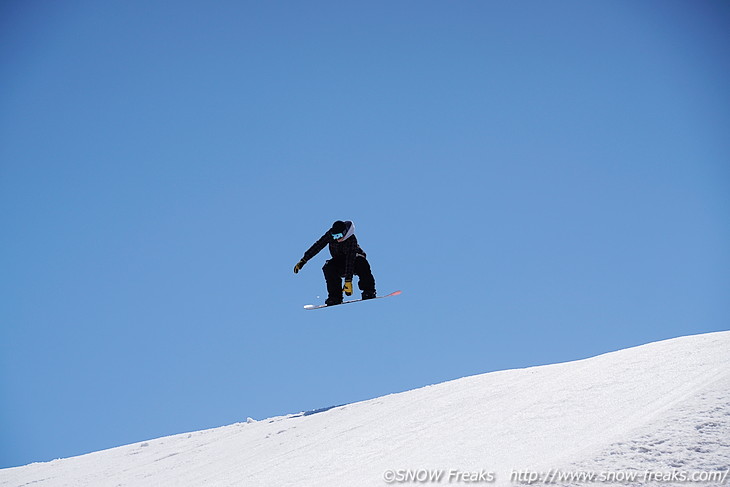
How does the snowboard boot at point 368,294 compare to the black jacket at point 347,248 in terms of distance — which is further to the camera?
the snowboard boot at point 368,294

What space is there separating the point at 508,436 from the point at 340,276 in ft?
22.7

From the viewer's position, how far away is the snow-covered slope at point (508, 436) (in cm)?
600

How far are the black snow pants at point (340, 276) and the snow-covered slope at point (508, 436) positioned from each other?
2341mm

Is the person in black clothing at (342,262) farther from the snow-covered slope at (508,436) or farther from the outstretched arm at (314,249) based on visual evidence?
the snow-covered slope at (508,436)

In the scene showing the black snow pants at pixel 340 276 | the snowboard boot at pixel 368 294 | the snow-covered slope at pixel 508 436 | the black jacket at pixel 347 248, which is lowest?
the snow-covered slope at pixel 508 436

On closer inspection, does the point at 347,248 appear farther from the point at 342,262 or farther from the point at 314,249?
the point at 314,249

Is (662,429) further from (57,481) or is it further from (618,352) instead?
(57,481)

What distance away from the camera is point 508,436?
→ 764 centimetres

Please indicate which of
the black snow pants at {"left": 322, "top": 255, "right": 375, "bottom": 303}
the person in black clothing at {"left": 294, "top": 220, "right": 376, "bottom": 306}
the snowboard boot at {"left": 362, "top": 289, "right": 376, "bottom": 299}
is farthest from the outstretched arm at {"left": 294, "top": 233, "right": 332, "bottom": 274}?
the snowboard boot at {"left": 362, "top": 289, "right": 376, "bottom": 299}

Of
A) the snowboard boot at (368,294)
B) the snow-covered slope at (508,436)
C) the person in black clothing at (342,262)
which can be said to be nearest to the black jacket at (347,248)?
the person in black clothing at (342,262)

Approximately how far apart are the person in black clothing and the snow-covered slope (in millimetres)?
2381

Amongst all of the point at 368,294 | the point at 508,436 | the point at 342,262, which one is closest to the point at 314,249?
the point at 342,262

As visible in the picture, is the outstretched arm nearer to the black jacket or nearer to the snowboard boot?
the black jacket

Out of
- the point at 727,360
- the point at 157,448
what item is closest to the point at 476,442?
the point at 727,360
